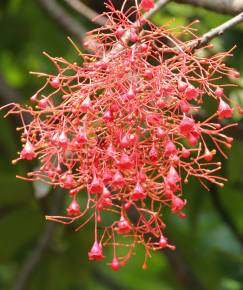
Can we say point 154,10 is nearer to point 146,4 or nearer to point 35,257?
point 146,4

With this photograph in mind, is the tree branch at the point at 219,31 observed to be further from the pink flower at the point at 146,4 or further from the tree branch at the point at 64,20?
the tree branch at the point at 64,20

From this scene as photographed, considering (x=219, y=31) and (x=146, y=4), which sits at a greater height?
(x=146, y=4)

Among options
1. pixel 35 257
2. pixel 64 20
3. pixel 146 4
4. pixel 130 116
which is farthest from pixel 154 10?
pixel 35 257

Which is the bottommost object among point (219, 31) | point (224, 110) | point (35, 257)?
point (35, 257)

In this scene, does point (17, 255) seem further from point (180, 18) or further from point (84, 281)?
point (180, 18)

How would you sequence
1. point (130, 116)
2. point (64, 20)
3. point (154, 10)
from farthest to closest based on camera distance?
point (64, 20)
point (154, 10)
point (130, 116)

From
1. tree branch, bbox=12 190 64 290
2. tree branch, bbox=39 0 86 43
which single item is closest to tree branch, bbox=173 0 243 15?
tree branch, bbox=39 0 86 43
